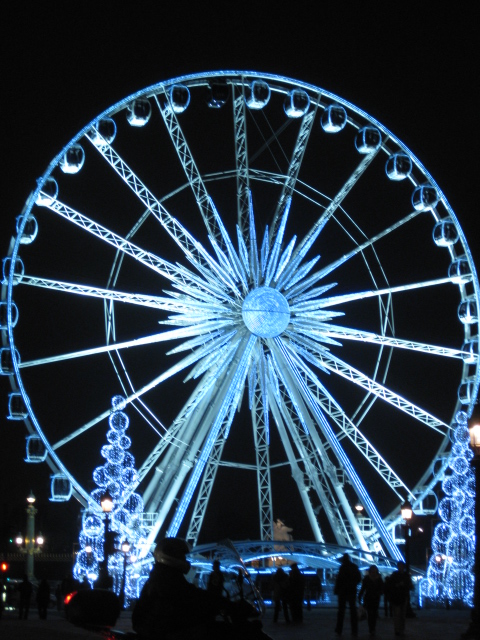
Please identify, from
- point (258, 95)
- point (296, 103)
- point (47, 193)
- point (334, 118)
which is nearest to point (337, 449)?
point (334, 118)

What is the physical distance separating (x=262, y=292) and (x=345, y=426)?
3942 millimetres

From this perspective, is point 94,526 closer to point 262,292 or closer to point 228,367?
point 228,367

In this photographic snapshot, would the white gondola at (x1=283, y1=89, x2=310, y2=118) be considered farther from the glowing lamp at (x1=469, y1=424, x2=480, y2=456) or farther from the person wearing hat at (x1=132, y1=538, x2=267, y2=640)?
the person wearing hat at (x1=132, y1=538, x2=267, y2=640)

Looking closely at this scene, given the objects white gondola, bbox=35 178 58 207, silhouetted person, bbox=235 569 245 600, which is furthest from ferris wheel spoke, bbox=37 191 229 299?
silhouetted person, bbox=235 569 245 600

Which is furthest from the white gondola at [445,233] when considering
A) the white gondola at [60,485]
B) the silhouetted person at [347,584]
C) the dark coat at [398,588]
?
the silhouetted person at [347,584]

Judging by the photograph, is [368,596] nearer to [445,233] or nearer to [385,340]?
[385,340]

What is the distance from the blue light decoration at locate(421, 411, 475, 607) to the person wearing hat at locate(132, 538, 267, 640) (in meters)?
24.3

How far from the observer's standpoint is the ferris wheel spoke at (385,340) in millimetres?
27672

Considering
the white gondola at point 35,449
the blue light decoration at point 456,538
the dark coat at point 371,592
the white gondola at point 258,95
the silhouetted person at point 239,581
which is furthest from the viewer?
the blue light decoration at point 456,538

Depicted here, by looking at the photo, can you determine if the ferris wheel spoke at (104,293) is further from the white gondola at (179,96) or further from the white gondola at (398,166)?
the white gondola at (398,166)

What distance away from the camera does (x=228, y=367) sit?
27.9m

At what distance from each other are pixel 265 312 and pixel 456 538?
10.5 metres

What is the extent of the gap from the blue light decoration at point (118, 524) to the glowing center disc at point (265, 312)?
4.55 m

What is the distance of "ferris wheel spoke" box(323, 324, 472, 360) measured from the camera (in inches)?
1089
